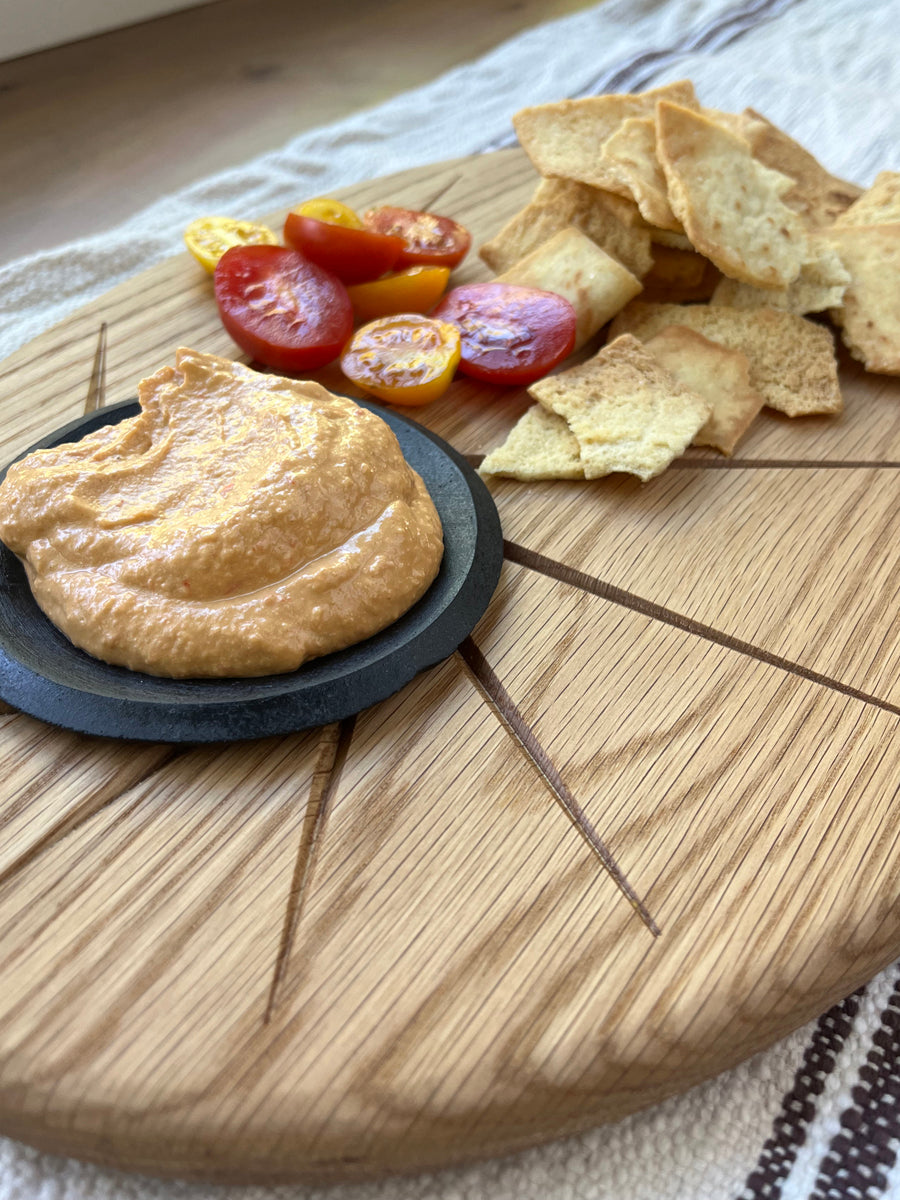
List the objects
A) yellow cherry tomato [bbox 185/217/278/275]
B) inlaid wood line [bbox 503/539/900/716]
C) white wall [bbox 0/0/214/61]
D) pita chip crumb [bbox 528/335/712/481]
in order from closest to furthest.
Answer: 1. inlaid wood line [bbox 503/539/900/716]
2. pita chip crumb [bbox 528/335/712/481]
3. yellow cherry tomato [bbox 185/217/278/275]
4. white wall [bbox 0/0/214/61]

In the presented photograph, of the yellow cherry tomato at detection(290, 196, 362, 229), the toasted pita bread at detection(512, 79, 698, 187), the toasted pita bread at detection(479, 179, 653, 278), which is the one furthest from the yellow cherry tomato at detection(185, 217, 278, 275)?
the toasted pita bread at detection(512, 79, 698, 187)

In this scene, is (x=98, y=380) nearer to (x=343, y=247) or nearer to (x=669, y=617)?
(x=343, y=247)

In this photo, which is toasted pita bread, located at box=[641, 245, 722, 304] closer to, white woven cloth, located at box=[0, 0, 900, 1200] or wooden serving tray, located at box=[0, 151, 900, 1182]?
wooden serving tray, located at box=[0, 151, 900, 1182]

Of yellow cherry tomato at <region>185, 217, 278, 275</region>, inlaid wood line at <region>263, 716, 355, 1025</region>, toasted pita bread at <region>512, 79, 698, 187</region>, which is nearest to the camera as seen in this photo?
inlaid wood line at <region>263, 716, 355, 1025</region>

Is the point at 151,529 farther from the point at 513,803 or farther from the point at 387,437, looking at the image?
the point at 513,803

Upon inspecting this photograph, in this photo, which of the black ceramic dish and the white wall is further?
the white wall

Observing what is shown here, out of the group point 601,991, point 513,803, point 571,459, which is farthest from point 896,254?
point 601,991

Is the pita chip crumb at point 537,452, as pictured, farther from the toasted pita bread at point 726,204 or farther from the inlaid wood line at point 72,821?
the inlaid wood line at point 72,821
